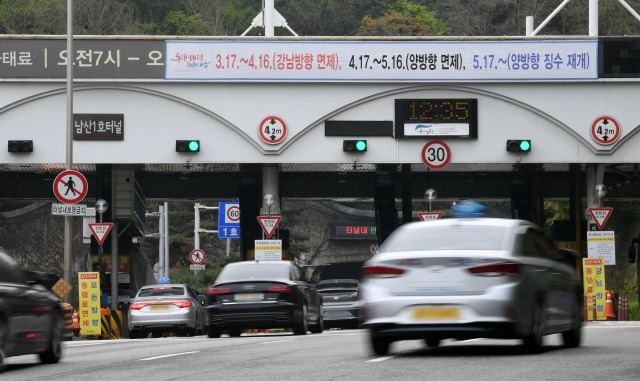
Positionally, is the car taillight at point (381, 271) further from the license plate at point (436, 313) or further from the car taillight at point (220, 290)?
the car taillight at point (220, 290)

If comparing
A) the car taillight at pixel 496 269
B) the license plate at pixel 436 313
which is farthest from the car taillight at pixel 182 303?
the car taillight at pixel 496 269

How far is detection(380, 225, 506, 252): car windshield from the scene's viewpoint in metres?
15.7

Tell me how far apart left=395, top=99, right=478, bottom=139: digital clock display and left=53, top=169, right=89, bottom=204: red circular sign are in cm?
1029

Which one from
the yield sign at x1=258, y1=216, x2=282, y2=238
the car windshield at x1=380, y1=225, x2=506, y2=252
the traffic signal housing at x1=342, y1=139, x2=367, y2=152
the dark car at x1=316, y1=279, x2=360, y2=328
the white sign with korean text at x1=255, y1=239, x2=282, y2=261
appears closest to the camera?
the car windshield at x1=380, y1=225, x2=506, y2=252

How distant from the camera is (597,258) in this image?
115 feet

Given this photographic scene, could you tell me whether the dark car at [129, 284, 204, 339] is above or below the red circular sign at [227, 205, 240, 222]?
below

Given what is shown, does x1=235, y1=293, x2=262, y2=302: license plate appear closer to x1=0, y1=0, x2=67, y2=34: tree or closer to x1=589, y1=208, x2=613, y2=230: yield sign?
x1=589, y1=208, x2=613, y2=230: yield sign

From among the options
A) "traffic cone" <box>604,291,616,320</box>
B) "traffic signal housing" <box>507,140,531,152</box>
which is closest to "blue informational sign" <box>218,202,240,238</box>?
"traffic signal housing" <box>507,140,531,152</box>

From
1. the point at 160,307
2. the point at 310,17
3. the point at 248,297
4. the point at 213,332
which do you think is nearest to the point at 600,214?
the point at 160,307

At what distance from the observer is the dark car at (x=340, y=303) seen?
36.8m

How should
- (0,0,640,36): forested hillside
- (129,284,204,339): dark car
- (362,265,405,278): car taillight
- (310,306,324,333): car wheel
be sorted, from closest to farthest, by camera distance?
(362,265,405,278): car taillight → (310,306,324,333): car wheel → (129,284,204,339): dark car → (0,0,640,36): forested hillside

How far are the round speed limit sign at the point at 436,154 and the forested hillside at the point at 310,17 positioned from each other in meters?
42.9

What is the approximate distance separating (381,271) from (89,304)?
1854cm

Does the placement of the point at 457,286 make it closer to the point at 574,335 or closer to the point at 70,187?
the point at 574,335
